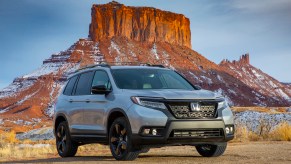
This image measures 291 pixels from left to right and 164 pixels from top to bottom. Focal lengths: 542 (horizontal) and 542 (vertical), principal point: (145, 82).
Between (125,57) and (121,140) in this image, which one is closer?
(121,140)

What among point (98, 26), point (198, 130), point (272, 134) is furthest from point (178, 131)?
point (98, 26)

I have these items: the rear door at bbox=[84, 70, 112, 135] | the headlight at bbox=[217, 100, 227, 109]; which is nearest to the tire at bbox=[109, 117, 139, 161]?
the rear door at bbox=[84, 70, 112, 135]

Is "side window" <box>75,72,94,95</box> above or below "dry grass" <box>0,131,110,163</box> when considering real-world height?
above

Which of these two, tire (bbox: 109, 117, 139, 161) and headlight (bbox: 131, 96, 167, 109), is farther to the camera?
tire (bbox: 109, 117, 139, 161)

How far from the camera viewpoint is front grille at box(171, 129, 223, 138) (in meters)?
9.19

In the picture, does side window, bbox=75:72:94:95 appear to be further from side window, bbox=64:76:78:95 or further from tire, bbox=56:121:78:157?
tire, bbox=56:121:78:157

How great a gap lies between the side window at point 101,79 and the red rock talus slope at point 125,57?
121 meters

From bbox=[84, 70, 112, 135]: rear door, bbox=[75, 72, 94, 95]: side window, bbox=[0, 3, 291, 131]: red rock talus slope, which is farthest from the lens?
bbox=[0, 3, 291, 131]: red rock talus slope

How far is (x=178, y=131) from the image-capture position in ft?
30.1

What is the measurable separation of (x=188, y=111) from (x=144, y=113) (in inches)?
30.0

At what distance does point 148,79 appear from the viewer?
10.7 m

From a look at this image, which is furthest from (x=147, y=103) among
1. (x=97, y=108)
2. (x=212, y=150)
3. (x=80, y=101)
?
(x=80, y=101)

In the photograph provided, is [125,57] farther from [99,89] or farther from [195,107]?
[195,107]

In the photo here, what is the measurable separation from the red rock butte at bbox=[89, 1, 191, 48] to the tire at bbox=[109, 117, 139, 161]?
160 meters
